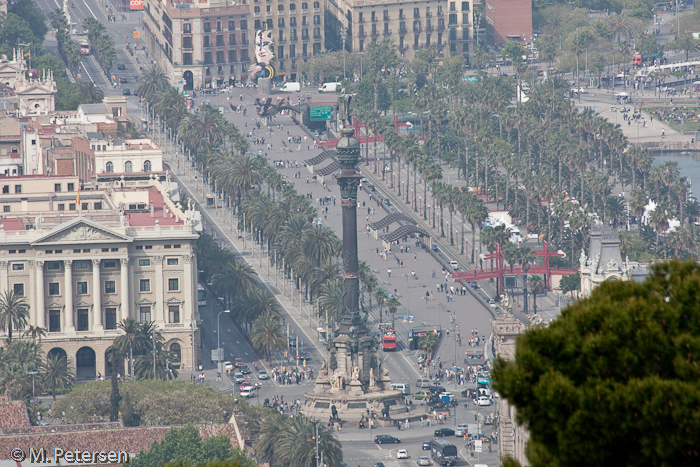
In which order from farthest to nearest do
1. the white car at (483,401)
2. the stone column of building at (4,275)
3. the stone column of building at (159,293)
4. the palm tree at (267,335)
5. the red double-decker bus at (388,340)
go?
the red double-decker bus at (388,340) → the stone column of building at (159,293) → the palm tree at (267,335) → the stone column of building at (4,275) → the white car at (483,401)

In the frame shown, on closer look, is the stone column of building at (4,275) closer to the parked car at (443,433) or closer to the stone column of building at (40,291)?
the stone column of building at (40,291)

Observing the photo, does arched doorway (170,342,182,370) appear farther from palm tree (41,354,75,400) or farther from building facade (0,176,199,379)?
palm tree (41,354,75,400)

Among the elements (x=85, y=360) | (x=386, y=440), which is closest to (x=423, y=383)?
(x=386, y=440)

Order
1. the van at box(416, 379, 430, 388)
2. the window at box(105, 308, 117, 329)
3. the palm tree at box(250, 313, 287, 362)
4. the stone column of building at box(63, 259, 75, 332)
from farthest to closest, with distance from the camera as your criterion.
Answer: the window at box(105, 308, 117, 329)
the palm tree at box(250, 313, 287, 362)
the stone column of building at box(63, 259, 75, 332)
the van at box(416, 379, 430, 388)

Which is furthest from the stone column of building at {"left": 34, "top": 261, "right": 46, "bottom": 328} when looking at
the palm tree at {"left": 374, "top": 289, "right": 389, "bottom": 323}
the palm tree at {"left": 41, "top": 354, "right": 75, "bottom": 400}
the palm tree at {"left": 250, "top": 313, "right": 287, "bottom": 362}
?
the palm tree at {"left": 374, "top": 289, "right": 389, "bottom": 323}

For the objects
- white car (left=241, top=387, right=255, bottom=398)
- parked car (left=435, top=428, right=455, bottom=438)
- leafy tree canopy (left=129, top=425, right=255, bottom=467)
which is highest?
white car (left=241, top=387, right=255, bottom=398)

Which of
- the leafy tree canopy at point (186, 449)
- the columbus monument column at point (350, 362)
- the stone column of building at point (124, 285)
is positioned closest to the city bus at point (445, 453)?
the columbus monument column at point (350, 362)

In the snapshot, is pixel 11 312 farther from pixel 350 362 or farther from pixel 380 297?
pixel 380 297
